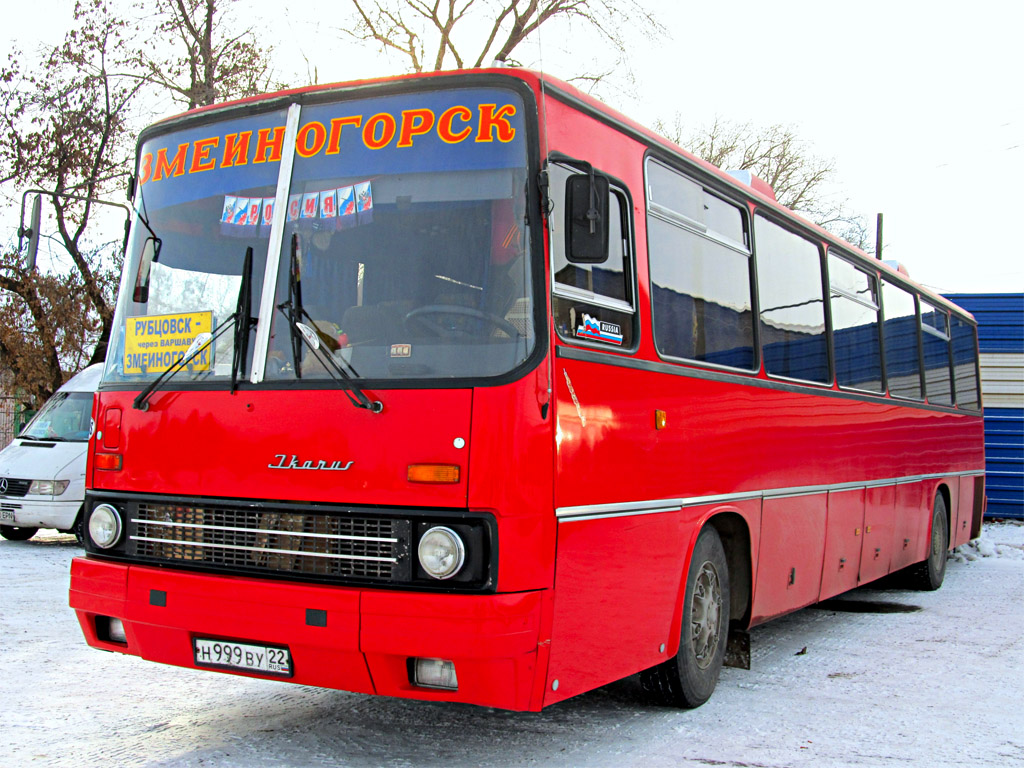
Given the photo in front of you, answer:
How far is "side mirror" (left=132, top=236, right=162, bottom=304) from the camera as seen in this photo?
5352 millimetres

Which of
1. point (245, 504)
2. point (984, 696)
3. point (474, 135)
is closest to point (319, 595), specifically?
point (245, 504)

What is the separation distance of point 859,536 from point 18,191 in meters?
21.7

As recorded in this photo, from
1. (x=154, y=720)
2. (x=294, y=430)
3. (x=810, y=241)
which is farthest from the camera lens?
(x=810, y=241)

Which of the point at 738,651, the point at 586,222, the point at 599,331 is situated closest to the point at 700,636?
the point at 738,651

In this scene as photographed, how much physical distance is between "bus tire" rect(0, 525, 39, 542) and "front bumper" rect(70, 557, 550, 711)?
10758 millimetres

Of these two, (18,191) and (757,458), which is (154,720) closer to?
(757,458)

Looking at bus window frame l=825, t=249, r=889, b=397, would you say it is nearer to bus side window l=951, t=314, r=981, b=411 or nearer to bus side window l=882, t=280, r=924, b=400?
bus side window l=882, t=280, r=924, b=400

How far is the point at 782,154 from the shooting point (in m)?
41.4

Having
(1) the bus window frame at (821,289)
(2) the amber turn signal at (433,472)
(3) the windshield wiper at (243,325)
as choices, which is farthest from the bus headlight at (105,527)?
(1) the bus window frame at (821,289)

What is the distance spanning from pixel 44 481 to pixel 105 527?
944 cm

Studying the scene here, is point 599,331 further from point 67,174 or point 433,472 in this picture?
point 67,174

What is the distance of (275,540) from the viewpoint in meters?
4.62

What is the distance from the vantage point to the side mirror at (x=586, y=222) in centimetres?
456

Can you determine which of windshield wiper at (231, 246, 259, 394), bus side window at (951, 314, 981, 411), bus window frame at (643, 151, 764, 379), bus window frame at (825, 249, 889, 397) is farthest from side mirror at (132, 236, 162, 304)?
bus side window at (951, 314, 981, 411)
